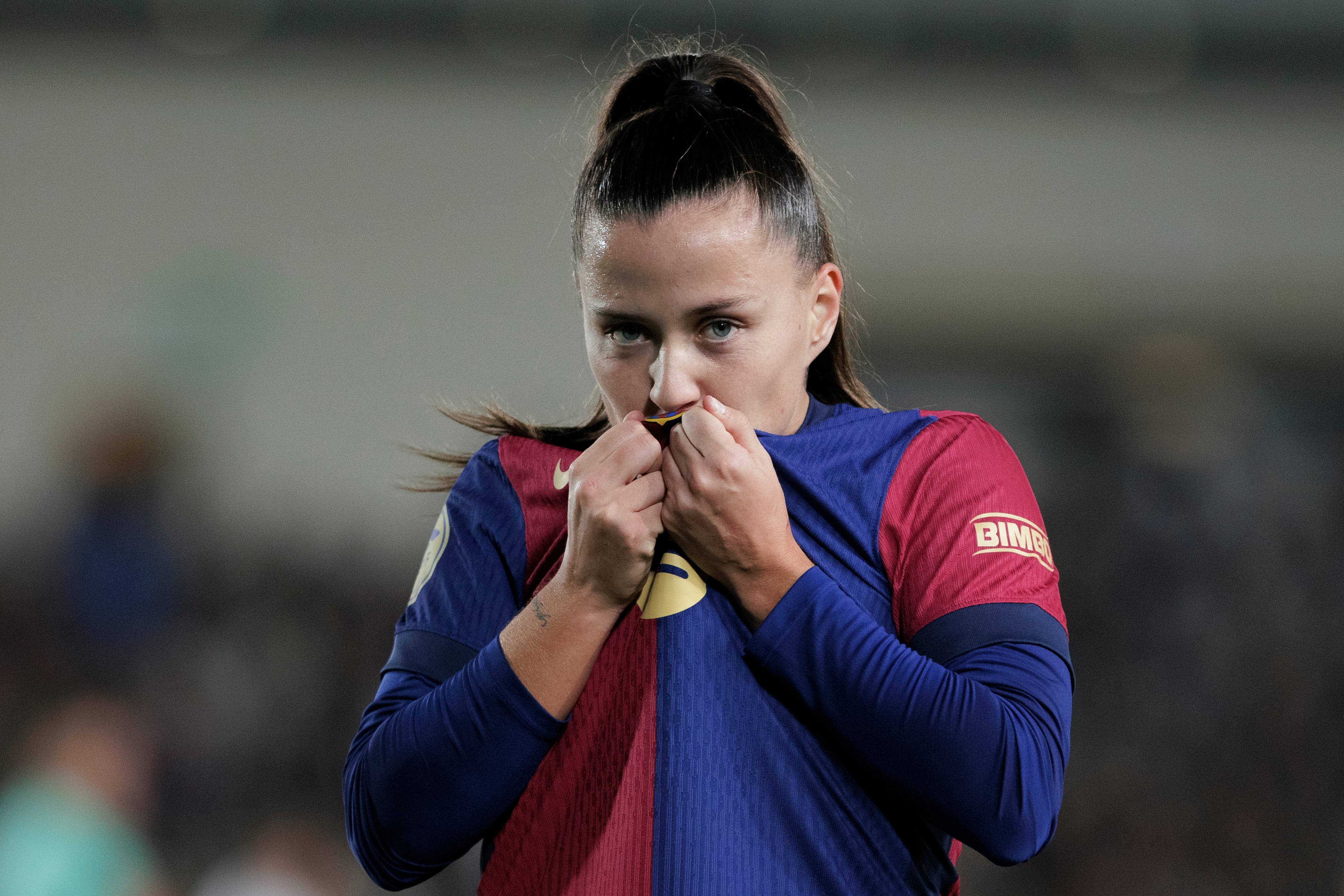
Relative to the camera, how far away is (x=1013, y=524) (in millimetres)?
850

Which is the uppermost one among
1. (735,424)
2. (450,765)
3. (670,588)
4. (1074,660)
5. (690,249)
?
(690,249)

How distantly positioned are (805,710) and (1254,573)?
391 cm

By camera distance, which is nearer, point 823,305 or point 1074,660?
point 823,305

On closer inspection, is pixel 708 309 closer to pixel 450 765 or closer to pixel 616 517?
pixel 616 517

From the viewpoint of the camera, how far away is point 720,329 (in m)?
0.86

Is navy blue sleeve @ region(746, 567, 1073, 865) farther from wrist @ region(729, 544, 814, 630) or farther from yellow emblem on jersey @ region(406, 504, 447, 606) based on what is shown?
yellow emblem on jersey @ region(406, 504, 447, 606)

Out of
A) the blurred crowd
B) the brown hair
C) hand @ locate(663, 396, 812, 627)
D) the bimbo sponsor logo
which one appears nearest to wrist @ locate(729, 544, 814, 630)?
hand @ locate(663, 396, 812, 627)

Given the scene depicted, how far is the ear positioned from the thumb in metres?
0.14

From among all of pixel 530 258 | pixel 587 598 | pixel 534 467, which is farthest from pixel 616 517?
pixel 530 258

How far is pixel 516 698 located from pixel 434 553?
20cm

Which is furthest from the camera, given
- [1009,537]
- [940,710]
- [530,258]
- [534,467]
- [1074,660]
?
[530,258]

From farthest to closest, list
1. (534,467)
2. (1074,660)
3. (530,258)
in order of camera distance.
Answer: (530,258), (1074,660), (534,467)

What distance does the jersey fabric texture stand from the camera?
0.75 metres

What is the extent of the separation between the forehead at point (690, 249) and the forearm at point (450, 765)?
27 centimetres
